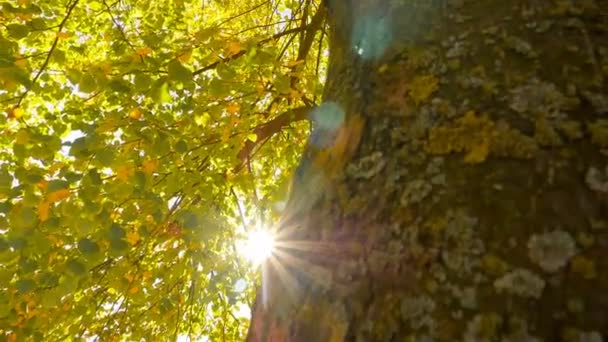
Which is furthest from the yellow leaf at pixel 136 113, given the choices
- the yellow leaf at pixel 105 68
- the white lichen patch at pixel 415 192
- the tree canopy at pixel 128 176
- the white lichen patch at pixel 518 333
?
the white lichen patch at pixel 518 333

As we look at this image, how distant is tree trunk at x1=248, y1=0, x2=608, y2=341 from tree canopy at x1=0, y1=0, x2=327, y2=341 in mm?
1522

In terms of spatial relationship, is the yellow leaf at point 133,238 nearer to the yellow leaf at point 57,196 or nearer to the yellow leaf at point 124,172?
the yellow leaf at point 124,172

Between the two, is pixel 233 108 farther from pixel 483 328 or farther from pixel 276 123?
pixel 483 328

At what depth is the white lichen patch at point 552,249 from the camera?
0.74 meters

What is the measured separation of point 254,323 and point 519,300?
713 mm

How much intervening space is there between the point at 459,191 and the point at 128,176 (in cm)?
234

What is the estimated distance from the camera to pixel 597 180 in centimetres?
81

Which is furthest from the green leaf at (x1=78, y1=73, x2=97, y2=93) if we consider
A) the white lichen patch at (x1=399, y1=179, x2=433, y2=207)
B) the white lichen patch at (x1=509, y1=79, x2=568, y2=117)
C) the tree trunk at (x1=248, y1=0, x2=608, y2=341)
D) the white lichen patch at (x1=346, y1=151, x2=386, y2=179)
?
the white lichen patch at (x1=509, y1=79, x2=568, y2=117)

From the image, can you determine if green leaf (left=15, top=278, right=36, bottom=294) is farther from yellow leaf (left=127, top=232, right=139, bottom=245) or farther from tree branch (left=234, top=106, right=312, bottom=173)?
tree branch (left=234, top=106, right=312, bottom=173)

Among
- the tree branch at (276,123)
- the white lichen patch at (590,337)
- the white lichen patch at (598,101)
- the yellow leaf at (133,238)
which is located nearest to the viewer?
the white lichen patch at (590,337)

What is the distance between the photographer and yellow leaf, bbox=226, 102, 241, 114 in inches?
143

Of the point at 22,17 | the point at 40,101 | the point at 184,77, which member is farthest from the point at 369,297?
the point at 40,101

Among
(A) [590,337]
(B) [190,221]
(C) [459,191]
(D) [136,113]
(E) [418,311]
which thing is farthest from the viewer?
(D) [136,113]

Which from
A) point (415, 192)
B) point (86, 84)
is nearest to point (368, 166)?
point (415, 192)
